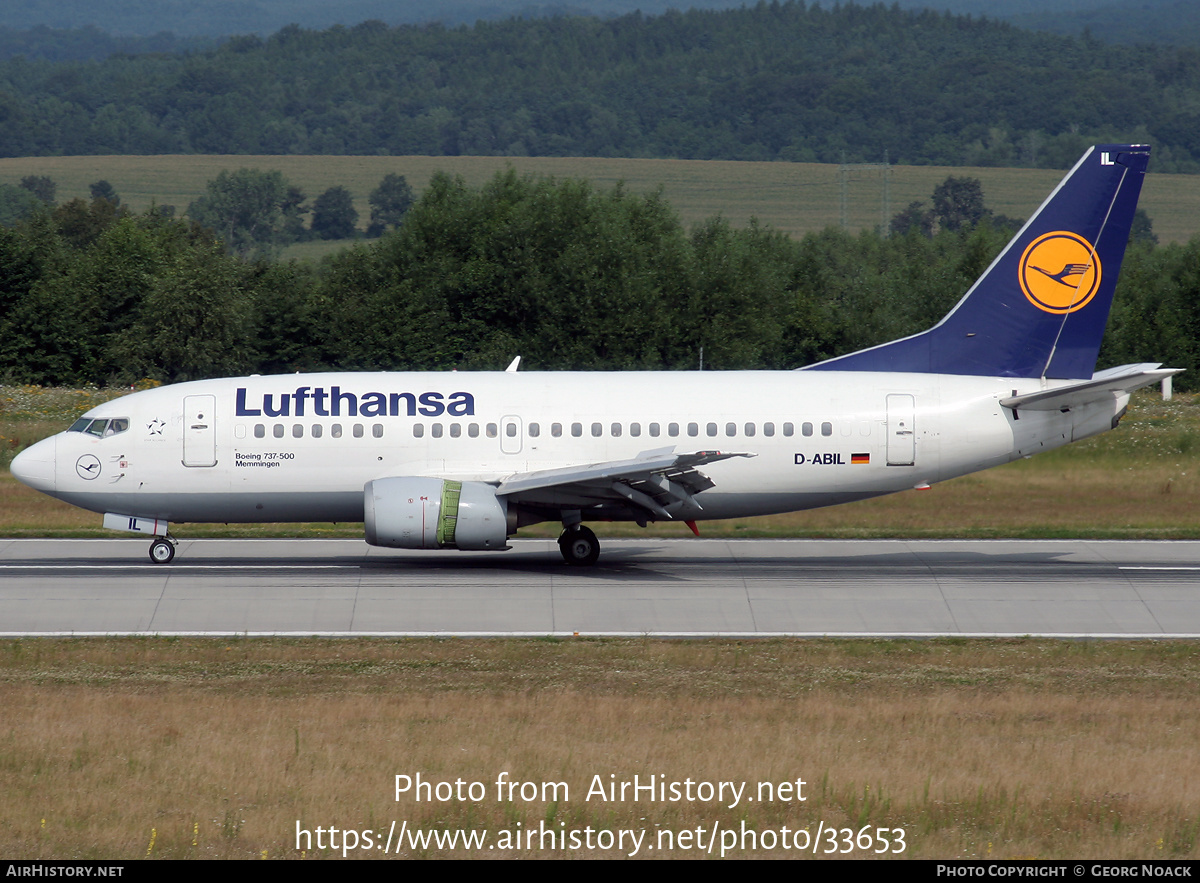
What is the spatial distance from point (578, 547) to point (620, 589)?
2638mm

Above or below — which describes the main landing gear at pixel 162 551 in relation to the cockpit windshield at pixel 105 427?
below

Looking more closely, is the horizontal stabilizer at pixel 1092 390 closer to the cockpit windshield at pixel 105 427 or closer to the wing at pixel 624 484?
the wing at pixel 624 484

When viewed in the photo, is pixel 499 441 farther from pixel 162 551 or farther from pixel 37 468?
pixel 37 468

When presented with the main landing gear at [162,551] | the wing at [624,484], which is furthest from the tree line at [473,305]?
the wing at [624,484]

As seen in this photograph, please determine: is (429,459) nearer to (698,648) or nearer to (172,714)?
(698,648)

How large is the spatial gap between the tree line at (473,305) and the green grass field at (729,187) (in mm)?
87633

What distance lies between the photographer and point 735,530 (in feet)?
112

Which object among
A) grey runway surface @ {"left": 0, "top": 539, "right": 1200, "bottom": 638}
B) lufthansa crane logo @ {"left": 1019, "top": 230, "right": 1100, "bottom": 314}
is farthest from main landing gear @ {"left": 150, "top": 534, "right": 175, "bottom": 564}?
lufthansa crane logo @ {"left": 1019, "top": 230, "right": 1100, "bottom": 314}

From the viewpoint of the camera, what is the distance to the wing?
26047 millimetres

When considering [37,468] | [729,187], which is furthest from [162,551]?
[729,187]

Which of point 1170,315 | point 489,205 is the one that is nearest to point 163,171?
point 489,205

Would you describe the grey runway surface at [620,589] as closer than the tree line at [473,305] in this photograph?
Yes

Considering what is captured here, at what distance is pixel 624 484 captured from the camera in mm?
26828

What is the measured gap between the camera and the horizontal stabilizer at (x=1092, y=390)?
87.5 ft
